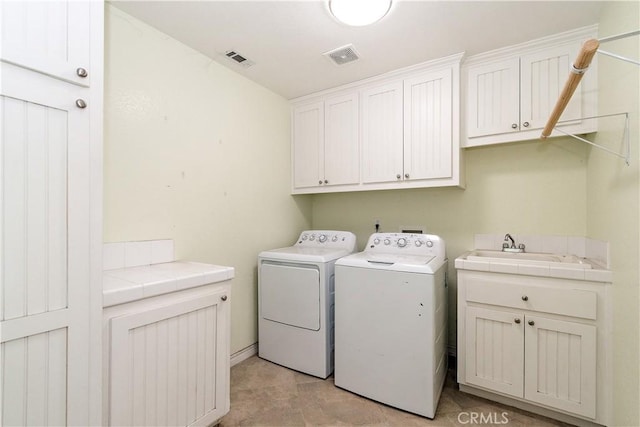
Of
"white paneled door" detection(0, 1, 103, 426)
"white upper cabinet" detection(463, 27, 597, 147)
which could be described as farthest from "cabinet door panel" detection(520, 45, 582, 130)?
"white paneled door" detection(0, 1, 103, 426)

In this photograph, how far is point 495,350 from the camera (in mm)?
1779

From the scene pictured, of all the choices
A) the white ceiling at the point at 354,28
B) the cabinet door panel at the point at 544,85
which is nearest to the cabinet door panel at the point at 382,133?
the white ceiling at the point at 354,28

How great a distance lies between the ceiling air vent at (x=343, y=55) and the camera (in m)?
1.98

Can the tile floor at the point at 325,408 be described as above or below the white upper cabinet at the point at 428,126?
below

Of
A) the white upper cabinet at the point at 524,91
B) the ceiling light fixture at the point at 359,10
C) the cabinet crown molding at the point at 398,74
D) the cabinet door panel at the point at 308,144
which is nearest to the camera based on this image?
the ceiling light fixture at the point at 359,10

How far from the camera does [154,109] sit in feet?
5.93

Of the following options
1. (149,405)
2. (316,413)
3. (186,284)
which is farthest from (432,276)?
(149,405)

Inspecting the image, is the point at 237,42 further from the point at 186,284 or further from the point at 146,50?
the point at 186,284

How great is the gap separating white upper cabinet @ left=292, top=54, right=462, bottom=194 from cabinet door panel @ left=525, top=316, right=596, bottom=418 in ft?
3.47

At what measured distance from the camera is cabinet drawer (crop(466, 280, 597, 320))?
1.55 metres

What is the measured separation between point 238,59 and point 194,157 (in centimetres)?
82

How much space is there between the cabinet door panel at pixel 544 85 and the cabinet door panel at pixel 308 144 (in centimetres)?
157

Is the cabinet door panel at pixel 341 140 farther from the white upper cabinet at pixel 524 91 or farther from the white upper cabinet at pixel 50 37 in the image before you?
the white upper cabinet at pixel 50 37

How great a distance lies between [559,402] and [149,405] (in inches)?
84.8
